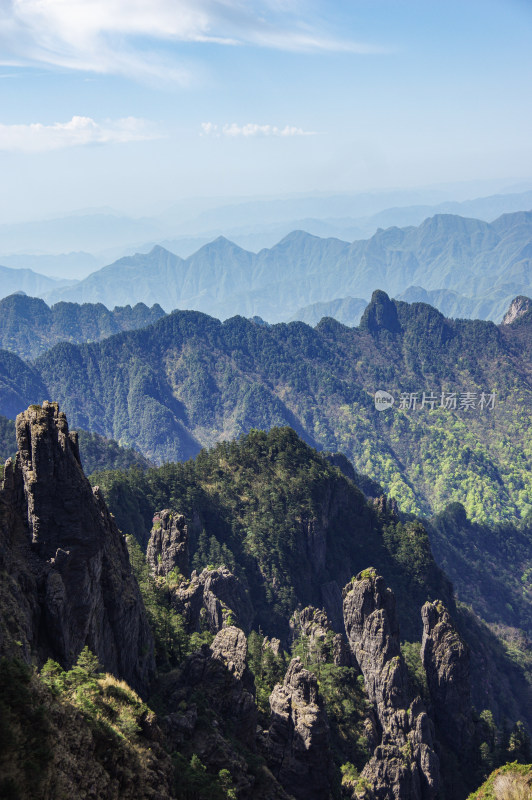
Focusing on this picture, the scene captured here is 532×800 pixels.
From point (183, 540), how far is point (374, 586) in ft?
66.6

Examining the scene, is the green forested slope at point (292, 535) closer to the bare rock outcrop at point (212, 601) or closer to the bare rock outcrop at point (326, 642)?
the bare rock outcrop at point (212, 601)

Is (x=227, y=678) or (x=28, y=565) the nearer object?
(x=28, y=565)

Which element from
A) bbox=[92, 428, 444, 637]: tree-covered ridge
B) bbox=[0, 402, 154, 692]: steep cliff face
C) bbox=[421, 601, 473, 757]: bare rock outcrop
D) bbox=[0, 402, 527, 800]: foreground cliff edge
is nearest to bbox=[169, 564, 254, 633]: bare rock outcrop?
bbox=[0, 402, 527, 800]: foreground cliff edge

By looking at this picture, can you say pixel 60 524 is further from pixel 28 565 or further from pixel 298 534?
pixel 298 534

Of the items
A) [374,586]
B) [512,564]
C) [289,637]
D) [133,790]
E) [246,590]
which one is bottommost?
[512,564]

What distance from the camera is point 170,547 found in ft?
233

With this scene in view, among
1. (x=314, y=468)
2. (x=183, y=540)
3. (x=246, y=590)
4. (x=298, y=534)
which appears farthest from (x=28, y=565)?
(x=314, y=468)

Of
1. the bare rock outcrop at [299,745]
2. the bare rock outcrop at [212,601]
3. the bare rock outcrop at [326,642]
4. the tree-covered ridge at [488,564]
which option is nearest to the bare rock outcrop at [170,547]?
the bare rock outcrop at [212,601]

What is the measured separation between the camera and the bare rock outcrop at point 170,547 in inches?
2761

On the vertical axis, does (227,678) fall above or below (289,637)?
above

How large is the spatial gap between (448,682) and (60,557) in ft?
150

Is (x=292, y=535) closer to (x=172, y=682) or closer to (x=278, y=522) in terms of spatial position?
(x=278, y=522)

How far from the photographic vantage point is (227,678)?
43031 millimetres

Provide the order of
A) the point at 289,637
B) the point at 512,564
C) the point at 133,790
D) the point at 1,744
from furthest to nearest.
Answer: the point at 512,564, the point at 289,637, the point at 133,790, the point at 1,744
